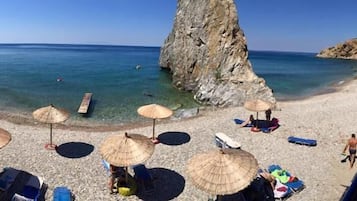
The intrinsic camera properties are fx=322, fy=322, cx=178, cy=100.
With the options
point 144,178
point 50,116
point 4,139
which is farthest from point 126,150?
point 50,116

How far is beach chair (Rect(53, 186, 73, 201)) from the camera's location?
11906mm

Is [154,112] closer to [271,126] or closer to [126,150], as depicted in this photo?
[126,150]

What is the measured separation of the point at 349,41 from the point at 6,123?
157 m

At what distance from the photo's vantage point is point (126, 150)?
12406mm

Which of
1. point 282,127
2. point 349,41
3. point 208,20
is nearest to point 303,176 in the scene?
point 282,127

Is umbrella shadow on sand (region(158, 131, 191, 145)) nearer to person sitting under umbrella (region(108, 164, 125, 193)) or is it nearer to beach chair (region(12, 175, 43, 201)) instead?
person sitting under umbrella (region(108, 164, 125, 193))

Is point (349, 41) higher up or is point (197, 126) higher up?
point (349, 41)

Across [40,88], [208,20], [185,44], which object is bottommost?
[40,88]

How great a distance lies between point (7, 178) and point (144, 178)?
17.8ft

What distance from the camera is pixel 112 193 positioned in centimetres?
1284

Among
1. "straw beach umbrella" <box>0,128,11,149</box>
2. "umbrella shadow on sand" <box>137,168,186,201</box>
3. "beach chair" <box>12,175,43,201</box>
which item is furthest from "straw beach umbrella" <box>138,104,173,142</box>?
"straw beach umbrella" <box>0,128,11,149</box>

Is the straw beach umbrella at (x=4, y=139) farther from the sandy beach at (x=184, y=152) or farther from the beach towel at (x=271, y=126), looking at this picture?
the beach towel at (x=271, y=126)

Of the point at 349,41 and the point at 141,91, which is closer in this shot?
the point at 141,91

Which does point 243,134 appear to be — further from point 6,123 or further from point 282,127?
point 6,123
